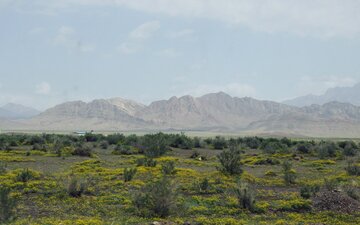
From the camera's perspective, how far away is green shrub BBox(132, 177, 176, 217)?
52.3 feet

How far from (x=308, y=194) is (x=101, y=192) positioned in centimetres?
969

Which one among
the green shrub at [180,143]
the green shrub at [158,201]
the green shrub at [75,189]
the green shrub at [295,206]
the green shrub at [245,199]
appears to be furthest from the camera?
the green shrub at [180,143]

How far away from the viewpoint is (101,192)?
20.5m

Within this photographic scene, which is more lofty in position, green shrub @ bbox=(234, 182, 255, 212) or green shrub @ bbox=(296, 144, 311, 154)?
green shrub @ bbox=(296, 144, 311, 154)

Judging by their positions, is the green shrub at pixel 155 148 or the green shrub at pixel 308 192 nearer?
the green shrub at pixel 308 192

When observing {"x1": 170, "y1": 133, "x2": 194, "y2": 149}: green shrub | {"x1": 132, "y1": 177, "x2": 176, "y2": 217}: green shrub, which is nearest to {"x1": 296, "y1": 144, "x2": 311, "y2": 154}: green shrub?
{"x1": 170, "y1": 133, "x2": 194, "y2": 149}: green shrub

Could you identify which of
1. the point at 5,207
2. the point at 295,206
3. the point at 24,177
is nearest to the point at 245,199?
the point at 295,206

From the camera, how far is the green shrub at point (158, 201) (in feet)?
52.3

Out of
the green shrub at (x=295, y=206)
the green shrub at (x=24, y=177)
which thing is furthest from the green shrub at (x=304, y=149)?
the green shrub at (x=24, y=177)

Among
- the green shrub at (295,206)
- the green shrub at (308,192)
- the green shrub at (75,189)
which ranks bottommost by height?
the green shrub at (295,206)

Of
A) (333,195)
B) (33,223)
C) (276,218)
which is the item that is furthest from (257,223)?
(33,223)

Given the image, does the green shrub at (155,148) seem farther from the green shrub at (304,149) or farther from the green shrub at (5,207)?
the green shrub at (5,207)

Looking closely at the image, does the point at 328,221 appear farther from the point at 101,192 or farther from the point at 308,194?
the point at 101,192

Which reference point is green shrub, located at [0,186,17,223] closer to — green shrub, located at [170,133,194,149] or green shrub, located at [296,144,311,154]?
green shrub, located at [170,133,194,149]
